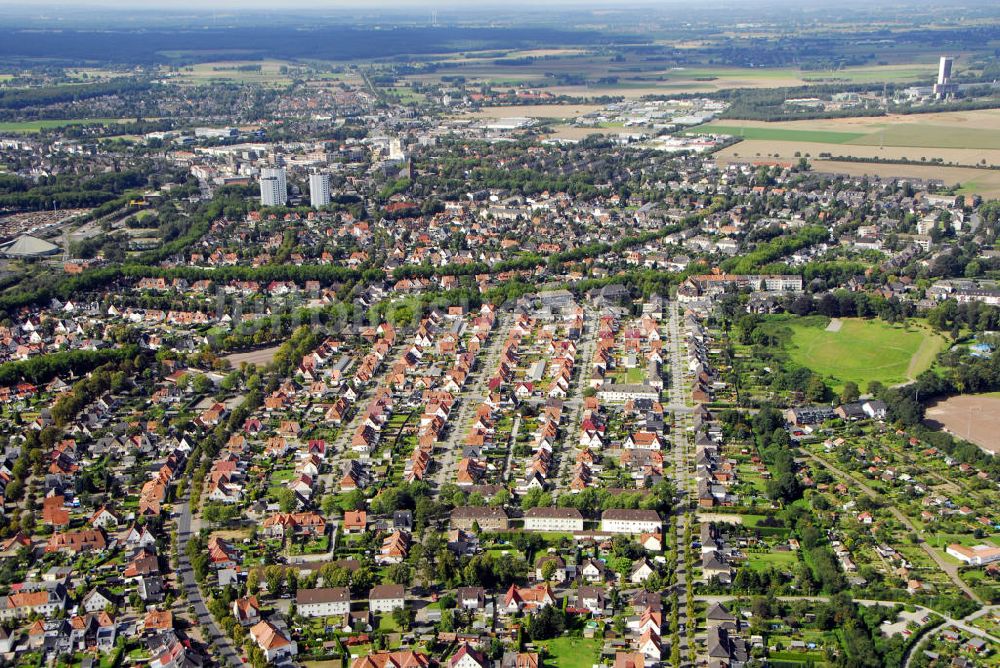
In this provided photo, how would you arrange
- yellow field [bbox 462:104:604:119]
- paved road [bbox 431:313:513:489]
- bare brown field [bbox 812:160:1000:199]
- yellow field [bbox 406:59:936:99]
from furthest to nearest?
yellow field [bbox 406:59:936:99] → yellow field [bbox 462:104:604:119] → bare brown field [bbox 812:160:1000:199] → paved road [bbox 431:313:513:489]

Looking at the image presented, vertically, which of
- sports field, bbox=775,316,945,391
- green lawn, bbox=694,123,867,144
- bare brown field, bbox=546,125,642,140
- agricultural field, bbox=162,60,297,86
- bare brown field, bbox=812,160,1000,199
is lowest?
sports field, bbox=775,316,945,391

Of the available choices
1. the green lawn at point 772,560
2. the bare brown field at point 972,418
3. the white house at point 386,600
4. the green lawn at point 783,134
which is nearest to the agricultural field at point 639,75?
the green lawn at point 783,134

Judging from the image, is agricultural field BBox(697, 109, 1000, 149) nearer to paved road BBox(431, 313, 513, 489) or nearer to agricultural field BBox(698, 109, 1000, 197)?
agricultural field BBox(698, 109, 1000, 197)

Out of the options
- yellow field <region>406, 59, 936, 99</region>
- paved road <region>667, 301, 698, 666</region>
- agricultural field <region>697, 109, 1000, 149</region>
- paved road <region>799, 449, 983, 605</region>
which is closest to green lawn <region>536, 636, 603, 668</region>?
paved road <region>667, 301, 698, 666</region>

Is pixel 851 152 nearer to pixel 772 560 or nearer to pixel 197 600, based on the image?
pixel 772 560

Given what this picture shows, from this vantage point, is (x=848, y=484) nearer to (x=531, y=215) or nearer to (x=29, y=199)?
(x=531, y=215)

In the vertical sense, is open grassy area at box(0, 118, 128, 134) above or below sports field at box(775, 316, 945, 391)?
above

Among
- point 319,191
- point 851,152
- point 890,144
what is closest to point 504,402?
point 319,191
